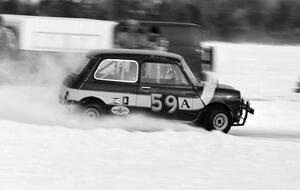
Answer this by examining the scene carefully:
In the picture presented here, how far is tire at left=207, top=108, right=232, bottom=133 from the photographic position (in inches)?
435

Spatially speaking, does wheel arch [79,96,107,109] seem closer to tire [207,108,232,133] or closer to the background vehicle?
tire [207,108,232,133]

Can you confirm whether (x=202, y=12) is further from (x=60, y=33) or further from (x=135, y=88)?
(x=135, y=88)

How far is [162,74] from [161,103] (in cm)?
55

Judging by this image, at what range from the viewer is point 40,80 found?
1756 cm

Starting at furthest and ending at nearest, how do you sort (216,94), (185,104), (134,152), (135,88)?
(216,94)
(185,104)
(135,88)
(134,152)

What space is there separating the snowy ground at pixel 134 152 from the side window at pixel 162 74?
0.74 metres

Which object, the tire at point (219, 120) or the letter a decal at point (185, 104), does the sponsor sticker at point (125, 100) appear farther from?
the tire at point (219, 120)

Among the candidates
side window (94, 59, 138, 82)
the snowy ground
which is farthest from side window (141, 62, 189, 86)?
the snowy ground

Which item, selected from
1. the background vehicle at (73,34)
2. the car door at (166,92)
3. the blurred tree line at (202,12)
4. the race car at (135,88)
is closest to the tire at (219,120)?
the race car at (135,88)

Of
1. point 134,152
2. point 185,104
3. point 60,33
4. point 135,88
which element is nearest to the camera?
point 134,152

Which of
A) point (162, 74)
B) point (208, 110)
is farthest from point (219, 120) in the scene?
point (162, 74)

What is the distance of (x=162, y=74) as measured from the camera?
10844mm

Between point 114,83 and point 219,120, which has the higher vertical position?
point 114,83

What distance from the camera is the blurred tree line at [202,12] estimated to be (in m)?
40.4
